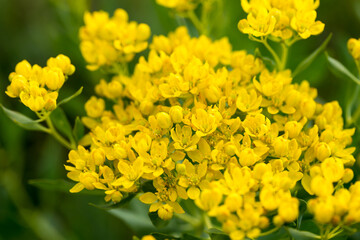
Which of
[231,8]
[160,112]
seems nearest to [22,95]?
[160,112]

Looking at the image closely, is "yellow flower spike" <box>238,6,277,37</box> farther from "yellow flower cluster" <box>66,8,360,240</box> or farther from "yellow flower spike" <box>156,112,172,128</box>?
"yellow flower spike" <box>156,112,172,128</box>

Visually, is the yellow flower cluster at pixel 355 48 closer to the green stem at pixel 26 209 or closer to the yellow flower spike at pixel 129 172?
the yellow flower spike at pixel 129 172

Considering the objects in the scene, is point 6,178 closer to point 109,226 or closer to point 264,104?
point 109,226

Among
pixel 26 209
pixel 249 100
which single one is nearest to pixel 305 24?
pixel 249 100

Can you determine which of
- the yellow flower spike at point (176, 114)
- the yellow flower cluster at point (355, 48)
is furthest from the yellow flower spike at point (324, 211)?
the yellow flower cluster at point (355, 48)

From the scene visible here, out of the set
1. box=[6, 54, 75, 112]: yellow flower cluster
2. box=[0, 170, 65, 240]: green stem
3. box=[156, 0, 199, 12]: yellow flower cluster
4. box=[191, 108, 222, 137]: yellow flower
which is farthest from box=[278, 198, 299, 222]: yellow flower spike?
box=[0, 170, 65, 240]: green stem

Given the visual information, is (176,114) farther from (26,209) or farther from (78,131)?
(26,209)
